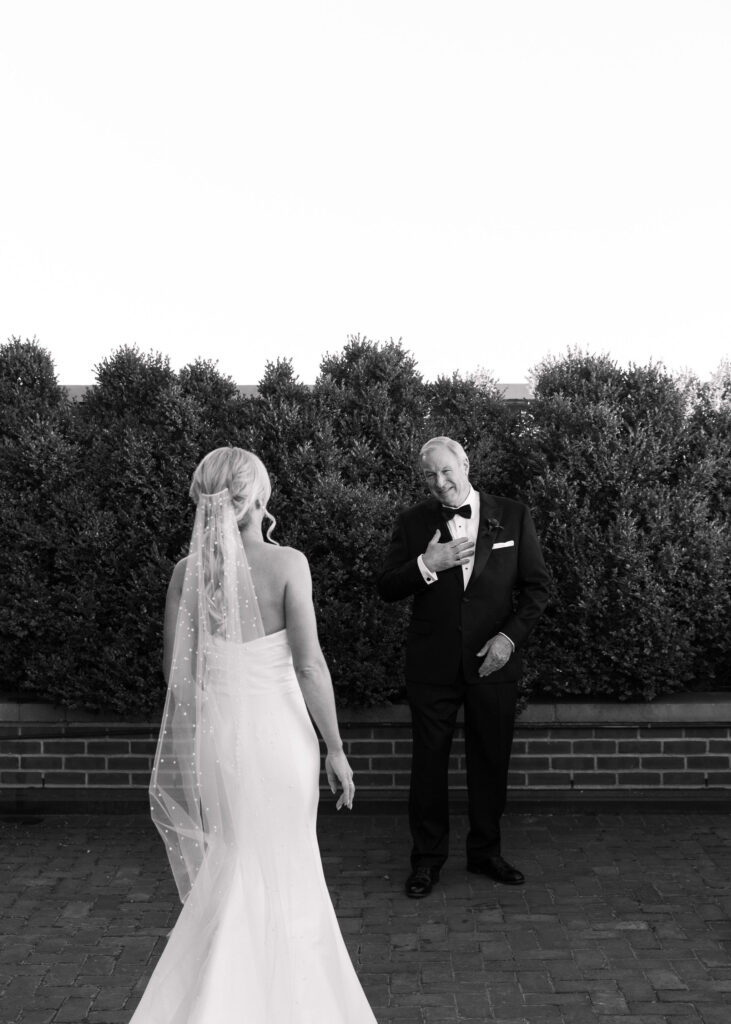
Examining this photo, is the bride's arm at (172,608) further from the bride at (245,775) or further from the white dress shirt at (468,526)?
the white dress shirt at (468,526)

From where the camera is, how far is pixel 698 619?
686 centimetres

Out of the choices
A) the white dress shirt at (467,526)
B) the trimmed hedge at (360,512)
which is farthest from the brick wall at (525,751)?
the white dress shirt at (467,526)

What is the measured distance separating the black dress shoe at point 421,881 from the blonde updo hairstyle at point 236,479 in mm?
2458

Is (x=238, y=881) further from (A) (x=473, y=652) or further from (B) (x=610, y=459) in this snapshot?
(B) (x=610, y=459)

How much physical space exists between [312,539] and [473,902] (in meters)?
2.30

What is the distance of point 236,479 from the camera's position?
3785mm

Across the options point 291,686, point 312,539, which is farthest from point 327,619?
point 291,686

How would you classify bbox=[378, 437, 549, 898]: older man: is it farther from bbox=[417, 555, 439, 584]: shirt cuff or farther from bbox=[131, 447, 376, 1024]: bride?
bbox=[131, 447, 376, 1024]: bride

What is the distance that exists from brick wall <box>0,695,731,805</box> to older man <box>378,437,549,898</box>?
3.85 ft

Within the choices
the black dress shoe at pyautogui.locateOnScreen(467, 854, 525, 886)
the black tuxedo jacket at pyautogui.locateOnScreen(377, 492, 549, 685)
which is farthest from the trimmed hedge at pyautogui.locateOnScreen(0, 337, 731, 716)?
the black dress shoe at pyautogui.locateOnScreen(467, 854, 525, 886)

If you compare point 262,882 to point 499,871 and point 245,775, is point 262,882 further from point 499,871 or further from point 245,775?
point 499,871

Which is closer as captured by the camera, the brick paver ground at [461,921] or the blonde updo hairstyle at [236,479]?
the blonde updo hairstyle at [236,479]

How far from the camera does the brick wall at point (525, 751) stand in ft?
22.7

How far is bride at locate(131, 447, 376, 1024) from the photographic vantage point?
3766 mm
